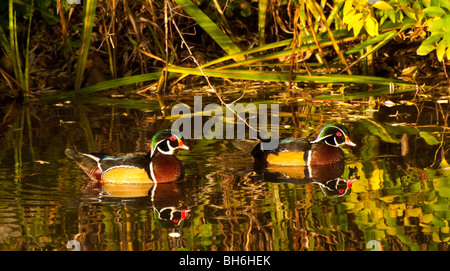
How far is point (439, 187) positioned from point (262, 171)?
163cm

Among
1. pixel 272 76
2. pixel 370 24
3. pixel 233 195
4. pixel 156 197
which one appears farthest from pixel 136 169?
pixel 272 76

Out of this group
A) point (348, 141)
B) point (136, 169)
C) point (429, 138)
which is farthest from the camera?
point (429, 138)

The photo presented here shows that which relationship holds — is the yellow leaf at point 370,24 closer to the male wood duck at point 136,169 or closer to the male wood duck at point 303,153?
the male wood duck at point 303,153

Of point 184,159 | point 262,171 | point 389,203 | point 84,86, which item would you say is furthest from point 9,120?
point 389,203

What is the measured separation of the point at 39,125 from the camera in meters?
9.70

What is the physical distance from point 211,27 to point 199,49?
226cm

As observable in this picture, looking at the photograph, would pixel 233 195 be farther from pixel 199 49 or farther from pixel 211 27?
pixel 199 49

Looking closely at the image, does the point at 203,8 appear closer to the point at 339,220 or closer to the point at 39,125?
the point at 39,125

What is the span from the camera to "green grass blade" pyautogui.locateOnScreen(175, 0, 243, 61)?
1082cm

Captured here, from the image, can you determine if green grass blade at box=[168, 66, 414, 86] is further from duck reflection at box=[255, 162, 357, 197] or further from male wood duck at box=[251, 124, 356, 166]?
duck reflection at box=[255, 162, 357, 197]

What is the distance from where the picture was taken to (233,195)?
6.74m

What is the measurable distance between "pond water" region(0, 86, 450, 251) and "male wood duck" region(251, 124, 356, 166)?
184 mm

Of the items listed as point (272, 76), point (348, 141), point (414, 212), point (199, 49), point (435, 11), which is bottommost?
point (414, 212)

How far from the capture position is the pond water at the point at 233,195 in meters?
5.68
